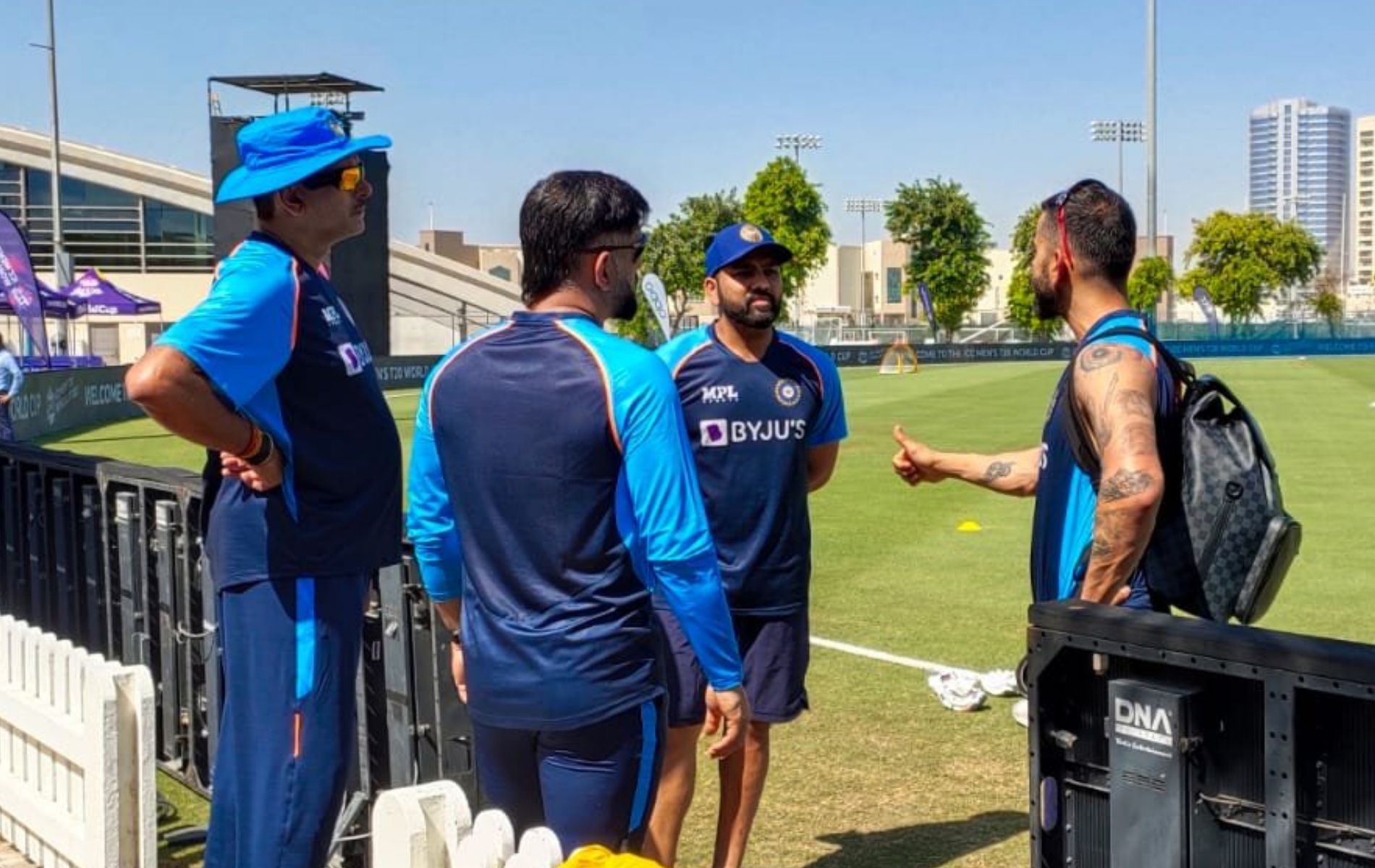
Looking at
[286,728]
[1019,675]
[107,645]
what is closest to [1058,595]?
[1019,675]

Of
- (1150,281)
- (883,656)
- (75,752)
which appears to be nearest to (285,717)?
(75,752)

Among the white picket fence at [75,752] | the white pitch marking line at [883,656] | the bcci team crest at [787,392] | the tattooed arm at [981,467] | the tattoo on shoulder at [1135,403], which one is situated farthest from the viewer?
the white pitch marking line at [883,656]

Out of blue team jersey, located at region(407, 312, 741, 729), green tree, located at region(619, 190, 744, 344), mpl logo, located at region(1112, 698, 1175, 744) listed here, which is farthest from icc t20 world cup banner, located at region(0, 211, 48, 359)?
green tree, located at region(619, 190, 744, 344)

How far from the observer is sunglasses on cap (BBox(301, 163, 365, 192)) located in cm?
371

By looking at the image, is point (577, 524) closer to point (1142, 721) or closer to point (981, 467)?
point (1142, 721)

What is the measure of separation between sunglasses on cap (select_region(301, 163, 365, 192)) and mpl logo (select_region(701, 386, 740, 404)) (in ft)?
5.03

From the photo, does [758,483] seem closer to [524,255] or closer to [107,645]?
[524,255]

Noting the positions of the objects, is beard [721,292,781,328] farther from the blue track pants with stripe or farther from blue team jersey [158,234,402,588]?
the blue track pants with stripe

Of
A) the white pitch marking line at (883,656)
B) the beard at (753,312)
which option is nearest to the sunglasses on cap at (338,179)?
the beard at (753,312)

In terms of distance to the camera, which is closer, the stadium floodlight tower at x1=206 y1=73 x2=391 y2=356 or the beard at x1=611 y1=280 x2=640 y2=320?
the beard at x1=611 y1=280 x2=640 y2=320

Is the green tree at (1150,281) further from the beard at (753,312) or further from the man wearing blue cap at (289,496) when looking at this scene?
the man wearing blue cap at (289,496)

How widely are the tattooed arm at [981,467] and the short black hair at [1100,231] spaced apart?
89cm

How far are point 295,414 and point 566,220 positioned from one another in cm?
79

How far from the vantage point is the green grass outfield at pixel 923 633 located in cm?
566
